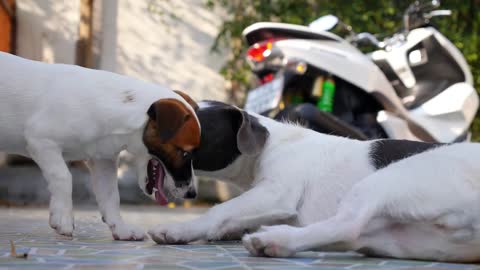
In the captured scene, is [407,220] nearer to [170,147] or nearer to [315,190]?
[315,190]

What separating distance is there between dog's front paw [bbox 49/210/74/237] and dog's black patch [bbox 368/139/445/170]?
49.4 inches

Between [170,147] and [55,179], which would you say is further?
[170,147]

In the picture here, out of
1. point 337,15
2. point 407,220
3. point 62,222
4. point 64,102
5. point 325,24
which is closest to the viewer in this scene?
point 407,220

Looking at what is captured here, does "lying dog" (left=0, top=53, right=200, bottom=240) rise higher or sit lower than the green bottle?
lower

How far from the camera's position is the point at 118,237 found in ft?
10.6

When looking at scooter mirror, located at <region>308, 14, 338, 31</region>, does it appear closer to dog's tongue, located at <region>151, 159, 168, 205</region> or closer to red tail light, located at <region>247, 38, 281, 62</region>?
red tail light, located at <region>247, 38, 281, 62</region>

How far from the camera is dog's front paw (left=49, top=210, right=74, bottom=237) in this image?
118 inches

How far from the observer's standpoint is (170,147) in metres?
3.17

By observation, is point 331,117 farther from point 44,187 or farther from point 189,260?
point 44,187

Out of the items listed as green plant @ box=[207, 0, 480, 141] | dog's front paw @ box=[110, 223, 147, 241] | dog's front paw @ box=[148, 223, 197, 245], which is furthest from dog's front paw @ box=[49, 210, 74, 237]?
green plant @ box=[207, 0, 480, 141]

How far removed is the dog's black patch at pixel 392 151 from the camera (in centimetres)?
288

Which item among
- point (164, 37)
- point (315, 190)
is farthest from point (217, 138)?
point (164, 37)

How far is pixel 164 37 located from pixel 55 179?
23.3 feet

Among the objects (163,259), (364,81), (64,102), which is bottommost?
(163,259)
